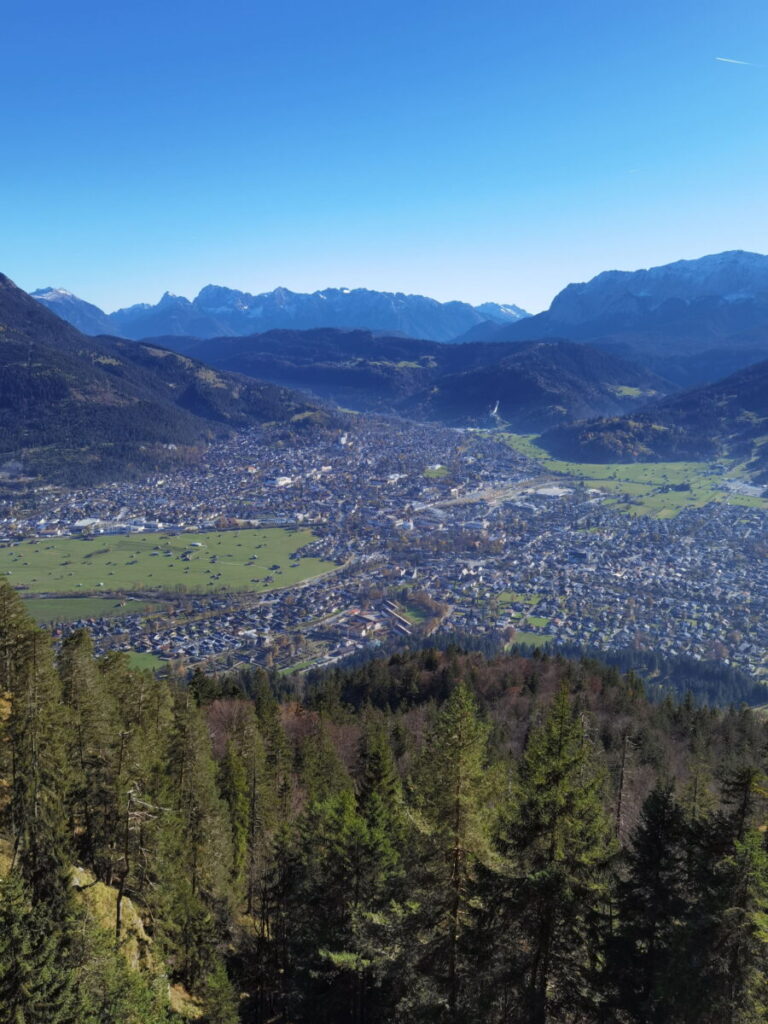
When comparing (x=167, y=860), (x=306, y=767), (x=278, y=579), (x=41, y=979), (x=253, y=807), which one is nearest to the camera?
(x=41, y=979)

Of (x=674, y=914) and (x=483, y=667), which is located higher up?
(x=674, y=914)

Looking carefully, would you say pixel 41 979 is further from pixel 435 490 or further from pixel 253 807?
pixel 435 490

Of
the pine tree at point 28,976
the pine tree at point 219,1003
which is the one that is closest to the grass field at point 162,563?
the pine tree at point 219,1003

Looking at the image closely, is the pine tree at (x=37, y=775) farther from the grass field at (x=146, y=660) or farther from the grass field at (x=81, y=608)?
the grass field at (x=81, y=608)

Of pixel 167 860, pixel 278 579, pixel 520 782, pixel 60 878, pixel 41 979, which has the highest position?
pixel 520 782

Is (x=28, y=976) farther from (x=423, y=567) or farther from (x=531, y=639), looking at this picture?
(x=423, y=567)

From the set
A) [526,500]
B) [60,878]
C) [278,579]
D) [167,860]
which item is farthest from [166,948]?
[526,500]
